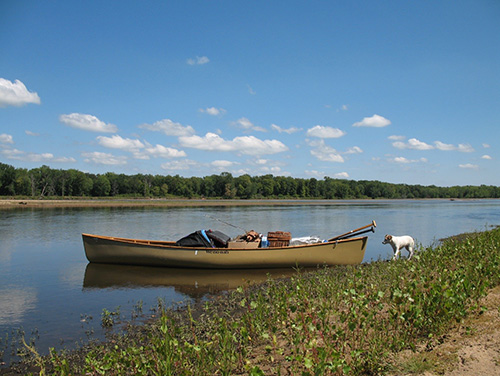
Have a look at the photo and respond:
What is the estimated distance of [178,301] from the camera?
9328 millimetres

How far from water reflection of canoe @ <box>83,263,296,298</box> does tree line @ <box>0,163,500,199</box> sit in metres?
78.8

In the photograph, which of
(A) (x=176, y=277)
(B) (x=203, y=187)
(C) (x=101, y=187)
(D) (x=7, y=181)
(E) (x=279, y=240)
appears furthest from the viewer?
(B) (x=203, y=187)

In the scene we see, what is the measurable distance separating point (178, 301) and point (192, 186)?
362 feet

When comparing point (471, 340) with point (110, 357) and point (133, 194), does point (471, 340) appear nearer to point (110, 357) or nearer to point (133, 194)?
point (110, 357)

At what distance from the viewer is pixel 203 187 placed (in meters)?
121

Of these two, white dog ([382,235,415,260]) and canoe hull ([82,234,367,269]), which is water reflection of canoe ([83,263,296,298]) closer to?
A: canoe hull ([82,234,367,269])

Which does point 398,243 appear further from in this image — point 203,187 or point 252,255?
point 203,187

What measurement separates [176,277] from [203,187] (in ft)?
359

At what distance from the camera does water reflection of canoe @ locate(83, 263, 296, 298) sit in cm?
1086

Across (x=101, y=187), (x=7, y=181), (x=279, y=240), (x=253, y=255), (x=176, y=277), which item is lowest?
(x=176, y=277)

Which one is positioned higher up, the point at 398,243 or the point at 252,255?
the point at 398,243

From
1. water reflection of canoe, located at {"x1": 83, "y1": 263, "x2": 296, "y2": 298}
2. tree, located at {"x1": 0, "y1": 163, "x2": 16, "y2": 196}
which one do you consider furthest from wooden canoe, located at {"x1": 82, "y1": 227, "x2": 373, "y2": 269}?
tree, located at {"x1": 0, "y1": 163, "x2": 16, "y2": 196}

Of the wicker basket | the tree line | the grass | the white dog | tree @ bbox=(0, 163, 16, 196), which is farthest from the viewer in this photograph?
the tree line

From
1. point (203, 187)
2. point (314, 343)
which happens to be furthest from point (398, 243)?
point (203, 187)
